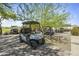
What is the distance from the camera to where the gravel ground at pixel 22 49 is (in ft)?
6.67

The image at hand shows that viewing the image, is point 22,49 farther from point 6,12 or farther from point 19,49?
point 6,12

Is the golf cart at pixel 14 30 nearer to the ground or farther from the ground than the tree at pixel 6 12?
nearer to the ground

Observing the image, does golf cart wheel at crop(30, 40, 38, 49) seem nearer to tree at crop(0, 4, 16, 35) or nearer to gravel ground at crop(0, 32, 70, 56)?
gravel ground at crop(0, 32, 70, 56)

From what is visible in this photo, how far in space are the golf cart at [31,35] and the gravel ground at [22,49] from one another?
0.05m

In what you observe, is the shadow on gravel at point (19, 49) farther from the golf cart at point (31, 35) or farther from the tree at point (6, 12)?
the tree at point (6, 12)

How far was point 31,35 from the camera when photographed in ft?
6.79

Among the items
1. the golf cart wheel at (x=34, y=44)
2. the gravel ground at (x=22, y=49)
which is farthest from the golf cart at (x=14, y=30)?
the golf cart wheel at (x=34, y=44)

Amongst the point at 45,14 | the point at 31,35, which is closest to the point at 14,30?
the point at 31,35

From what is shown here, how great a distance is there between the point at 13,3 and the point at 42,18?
1.15 feet

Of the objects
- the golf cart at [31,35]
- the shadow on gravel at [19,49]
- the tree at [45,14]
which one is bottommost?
the shadow on gravel at [19,49]

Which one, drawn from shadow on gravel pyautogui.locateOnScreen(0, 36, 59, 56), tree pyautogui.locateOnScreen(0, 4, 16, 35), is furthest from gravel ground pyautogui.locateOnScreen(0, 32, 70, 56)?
tree pyautogui.locateOnScreen(0, 4, 16, 35)

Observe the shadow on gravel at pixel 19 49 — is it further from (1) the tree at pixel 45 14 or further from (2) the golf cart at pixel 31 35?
(1) the tree at pixel 45 14

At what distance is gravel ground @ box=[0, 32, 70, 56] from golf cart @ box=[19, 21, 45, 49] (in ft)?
0.15

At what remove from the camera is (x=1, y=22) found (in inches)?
80.4
